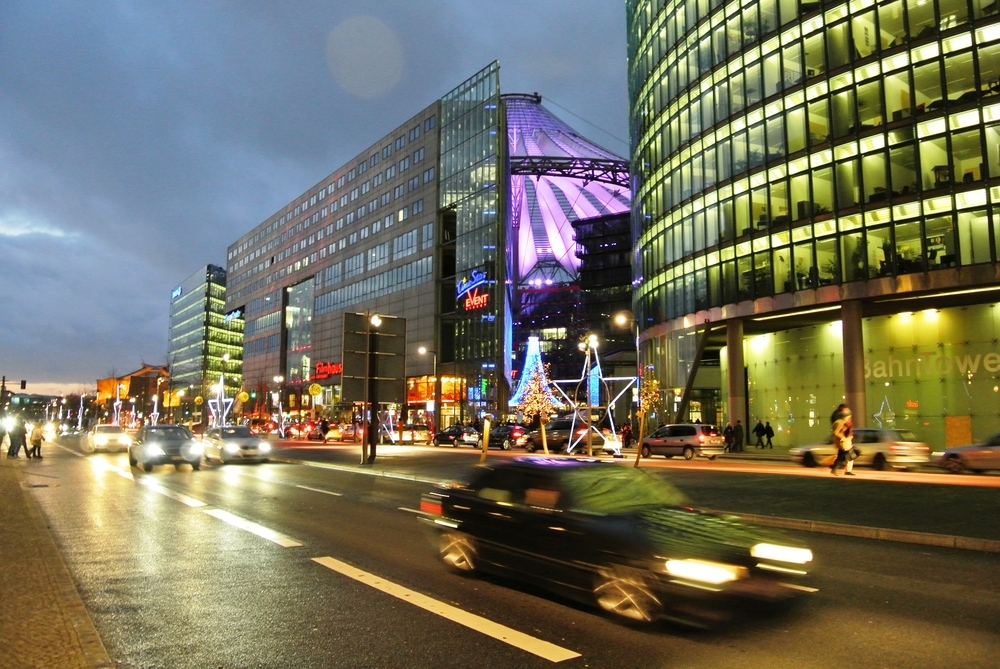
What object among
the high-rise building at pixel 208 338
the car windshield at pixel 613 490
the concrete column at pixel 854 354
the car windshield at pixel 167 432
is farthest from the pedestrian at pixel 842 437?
the high-rise building at pixel 208 338

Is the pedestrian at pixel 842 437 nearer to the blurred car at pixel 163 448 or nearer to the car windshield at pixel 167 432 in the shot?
the blurred car at pixel 163 448

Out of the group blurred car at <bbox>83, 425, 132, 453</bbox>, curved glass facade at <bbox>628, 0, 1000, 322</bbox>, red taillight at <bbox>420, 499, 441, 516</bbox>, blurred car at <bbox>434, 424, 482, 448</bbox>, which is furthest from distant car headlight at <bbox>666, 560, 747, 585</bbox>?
blurred car at <bbox>434, 424, 482, 448</bbox>

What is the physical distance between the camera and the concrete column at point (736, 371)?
139ft

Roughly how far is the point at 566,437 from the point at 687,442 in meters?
7.07

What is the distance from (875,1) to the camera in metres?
35.8

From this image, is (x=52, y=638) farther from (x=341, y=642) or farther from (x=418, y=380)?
(x=418, y=380)

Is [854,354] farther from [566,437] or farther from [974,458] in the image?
[566,437]

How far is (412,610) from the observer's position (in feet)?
22.5

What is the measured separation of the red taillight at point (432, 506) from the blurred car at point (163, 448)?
766 inches

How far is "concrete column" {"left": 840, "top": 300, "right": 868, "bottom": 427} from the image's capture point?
119ft

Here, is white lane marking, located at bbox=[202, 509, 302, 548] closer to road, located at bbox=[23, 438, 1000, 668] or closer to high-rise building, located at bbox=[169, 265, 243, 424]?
road, located at bbox=[23, 438, 1000, 668]

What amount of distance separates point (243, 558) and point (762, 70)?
4049 cm

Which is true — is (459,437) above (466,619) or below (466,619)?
above

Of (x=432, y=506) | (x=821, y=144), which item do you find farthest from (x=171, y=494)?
(x=821, y=144)
